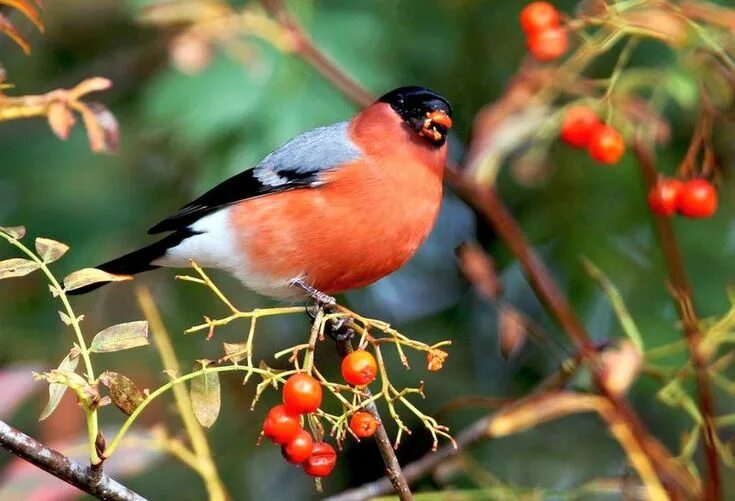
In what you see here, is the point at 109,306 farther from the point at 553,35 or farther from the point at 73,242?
the point at 553,35

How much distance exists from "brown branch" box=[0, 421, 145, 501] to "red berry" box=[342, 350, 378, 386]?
0.31 m

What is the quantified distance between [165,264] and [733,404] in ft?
5.56

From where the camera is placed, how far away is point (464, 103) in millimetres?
3279

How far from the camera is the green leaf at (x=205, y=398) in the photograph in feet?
3.87

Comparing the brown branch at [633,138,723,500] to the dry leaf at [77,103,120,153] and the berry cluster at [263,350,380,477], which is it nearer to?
the berry cluster at [263,350,380,477]

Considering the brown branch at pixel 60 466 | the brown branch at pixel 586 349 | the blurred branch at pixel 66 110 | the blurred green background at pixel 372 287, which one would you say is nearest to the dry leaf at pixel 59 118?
the blurred branch at pixel 66 110

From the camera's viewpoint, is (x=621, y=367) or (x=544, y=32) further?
(x=544, y=32)

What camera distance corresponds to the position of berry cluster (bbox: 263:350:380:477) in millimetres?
1304

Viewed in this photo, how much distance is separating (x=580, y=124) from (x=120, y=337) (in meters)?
1.15

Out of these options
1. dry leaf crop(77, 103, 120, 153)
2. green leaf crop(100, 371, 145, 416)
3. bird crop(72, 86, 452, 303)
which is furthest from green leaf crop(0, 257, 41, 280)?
bird crop(72, 86, 452, 303)

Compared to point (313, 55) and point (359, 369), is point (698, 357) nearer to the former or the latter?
point (359, 369)

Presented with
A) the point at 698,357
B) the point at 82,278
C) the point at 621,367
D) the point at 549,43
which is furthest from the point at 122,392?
the point at 549,43

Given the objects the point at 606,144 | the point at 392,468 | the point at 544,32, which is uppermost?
the point at 544,32

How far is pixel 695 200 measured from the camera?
208 cm
